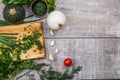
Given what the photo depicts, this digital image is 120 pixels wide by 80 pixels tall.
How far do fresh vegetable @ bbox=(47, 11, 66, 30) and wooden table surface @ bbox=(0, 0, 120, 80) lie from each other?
0.06 metres

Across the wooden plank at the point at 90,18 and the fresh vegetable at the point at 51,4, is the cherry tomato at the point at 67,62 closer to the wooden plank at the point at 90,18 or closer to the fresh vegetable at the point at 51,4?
the wooden plank at the point at 90,18

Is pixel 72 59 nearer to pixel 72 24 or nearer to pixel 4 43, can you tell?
pixel 72 24

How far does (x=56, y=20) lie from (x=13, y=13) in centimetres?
17

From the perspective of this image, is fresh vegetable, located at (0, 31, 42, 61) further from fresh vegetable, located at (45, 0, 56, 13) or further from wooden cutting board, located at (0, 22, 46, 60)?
fresh vegetable, located at (45, 0, 56, 13)

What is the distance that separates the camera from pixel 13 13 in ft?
4.53

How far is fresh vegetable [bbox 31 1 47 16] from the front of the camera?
1430mm

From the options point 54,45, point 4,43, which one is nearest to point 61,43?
point 54,45

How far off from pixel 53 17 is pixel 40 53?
6.5 inches

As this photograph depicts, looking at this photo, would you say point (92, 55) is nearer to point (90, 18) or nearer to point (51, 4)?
point (90, 18)

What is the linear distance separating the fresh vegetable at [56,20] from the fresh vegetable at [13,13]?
0.37ft

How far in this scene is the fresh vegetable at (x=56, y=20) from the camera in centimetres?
141

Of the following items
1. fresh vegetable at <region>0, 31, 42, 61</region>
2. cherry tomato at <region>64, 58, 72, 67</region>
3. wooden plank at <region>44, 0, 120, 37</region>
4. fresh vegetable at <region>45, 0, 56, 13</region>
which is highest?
fresh vegetable at <region>45, 0, 56, 13</region>

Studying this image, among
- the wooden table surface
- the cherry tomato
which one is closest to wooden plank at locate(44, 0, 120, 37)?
the wooden table surface

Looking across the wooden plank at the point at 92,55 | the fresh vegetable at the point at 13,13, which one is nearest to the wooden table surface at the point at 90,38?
the wooden plank at the point at 92,55
